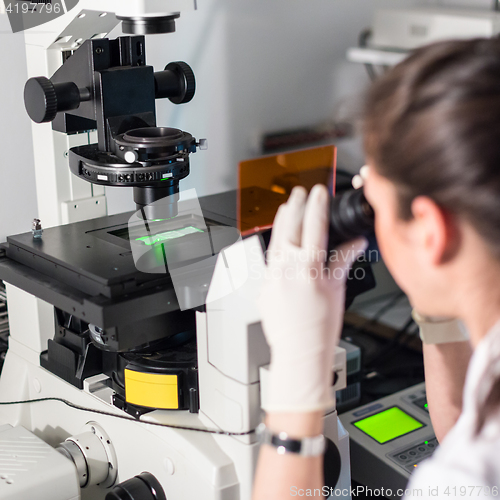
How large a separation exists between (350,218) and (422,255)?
6.1 inches

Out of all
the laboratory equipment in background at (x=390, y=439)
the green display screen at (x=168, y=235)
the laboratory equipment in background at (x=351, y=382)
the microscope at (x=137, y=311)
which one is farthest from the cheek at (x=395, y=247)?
the laboratory equipment in background at (x=351, y=382)

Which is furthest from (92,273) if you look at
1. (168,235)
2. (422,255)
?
(422,255)

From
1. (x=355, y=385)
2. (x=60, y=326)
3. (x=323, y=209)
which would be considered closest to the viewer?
(x=323, y=209)

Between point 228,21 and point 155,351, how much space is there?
105 centimetres

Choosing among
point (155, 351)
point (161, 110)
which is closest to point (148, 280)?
point (155, 351)

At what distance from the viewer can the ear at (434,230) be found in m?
0.60

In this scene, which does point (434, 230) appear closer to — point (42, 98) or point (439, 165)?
point (439, 165)

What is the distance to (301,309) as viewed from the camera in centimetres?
74

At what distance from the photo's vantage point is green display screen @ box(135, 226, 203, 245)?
1.06m

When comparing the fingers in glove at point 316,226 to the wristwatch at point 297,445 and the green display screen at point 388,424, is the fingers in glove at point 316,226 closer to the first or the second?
the wristwatch at point 297,445

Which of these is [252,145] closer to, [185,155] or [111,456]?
[185,155]

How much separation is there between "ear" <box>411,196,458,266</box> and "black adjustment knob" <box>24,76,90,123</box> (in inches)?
23.6

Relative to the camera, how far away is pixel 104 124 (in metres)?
1.01

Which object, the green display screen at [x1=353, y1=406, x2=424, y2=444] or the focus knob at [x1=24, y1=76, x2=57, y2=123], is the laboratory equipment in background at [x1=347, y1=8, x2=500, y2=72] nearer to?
the green display screen at [x1=353, y1=406, x2=424, y2=444]
